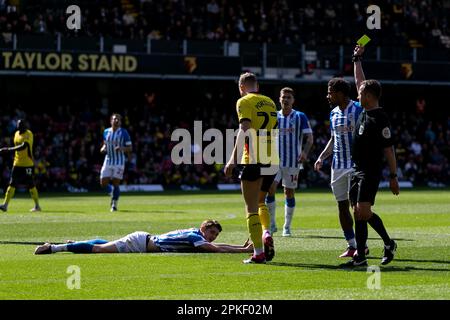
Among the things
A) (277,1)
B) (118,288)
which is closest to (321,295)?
(118,288)

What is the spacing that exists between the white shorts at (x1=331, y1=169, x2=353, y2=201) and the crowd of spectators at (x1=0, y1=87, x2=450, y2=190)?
2596cm

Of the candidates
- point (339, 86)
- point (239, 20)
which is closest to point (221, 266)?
point (339, 86)

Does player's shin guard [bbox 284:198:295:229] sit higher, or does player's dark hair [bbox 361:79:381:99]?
player's dark hair [bbox 361:79:381:99]

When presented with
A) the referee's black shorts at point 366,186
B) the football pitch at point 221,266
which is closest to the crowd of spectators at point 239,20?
the football pitch at point 221,266

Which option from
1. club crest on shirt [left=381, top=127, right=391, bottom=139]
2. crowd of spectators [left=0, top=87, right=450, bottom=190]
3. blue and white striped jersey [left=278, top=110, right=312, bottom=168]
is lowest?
crowd of spectators [left=0, top=87, right=450, bottom=190]

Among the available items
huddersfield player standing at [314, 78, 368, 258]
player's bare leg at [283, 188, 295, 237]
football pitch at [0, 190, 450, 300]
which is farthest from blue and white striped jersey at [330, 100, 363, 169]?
player's bare leg at [283, 188, 295, 237]

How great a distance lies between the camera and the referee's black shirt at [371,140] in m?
12.4

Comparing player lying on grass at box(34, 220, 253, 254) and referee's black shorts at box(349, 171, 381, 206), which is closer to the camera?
referee's black shorts at box(349, 171, 381, 206)

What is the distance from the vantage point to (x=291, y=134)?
1864cm

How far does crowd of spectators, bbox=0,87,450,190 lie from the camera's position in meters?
40.8

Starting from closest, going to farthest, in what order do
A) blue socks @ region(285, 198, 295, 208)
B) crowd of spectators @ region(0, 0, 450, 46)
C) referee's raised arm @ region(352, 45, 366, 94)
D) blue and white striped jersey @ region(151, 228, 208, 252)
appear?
referee's raised arm @ region(352, 45, 366, 94), blue and white striped jersey @ region(151, 228, 208, 252), blue socks @ region(285, 198, 295, 208), crowd of spectators @ region(0, 0, 450, 46)

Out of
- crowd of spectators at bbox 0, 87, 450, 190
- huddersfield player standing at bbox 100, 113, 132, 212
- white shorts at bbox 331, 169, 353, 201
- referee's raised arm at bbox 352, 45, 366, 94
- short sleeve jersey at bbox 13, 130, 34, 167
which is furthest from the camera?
crowd of spectators at bbox 0, 87, 450, 190

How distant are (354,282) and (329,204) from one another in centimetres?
1848

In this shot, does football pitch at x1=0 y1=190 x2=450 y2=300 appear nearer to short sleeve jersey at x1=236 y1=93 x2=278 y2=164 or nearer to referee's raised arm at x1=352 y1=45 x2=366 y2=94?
short sleeve jersey at x1=236 y1=93 x2=278 y2=164
